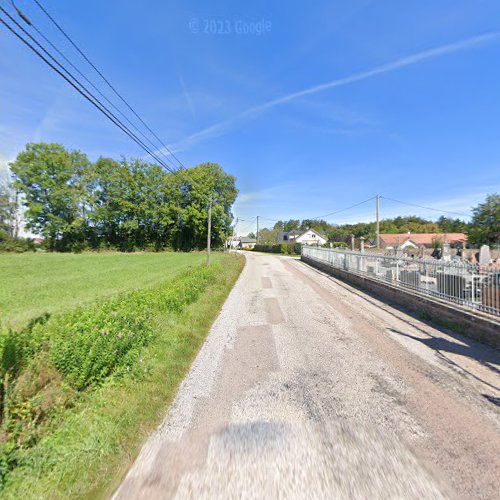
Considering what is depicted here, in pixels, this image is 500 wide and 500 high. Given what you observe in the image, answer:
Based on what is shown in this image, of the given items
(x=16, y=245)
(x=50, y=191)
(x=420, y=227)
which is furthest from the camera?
(x=420, y=227)

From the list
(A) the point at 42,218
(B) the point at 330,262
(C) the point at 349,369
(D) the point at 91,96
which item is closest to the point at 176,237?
(A) the point at 42,218

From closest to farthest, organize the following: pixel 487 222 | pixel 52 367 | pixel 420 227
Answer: pixel 52 367 < pixel 487 222 < pixel 420 227

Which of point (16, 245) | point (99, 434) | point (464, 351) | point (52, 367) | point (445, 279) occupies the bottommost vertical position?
point (464, 351)

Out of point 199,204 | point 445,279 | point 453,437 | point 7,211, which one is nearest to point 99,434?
point 453,437

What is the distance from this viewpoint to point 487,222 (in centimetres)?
2666

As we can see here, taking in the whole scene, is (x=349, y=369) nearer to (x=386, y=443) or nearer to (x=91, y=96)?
(x=386, y=443)

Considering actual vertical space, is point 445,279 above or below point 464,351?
above

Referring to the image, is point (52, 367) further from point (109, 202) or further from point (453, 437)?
point (109, 202)

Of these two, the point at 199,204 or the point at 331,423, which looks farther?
the point at 199,204

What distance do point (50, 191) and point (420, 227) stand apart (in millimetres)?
102005

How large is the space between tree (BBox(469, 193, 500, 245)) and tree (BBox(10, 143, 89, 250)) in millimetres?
53694

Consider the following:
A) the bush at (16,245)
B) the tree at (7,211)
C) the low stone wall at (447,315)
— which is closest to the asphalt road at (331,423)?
the low stone wall at (447,315)

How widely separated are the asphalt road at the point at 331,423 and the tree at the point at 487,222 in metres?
28.7

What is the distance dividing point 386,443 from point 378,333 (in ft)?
12.5
